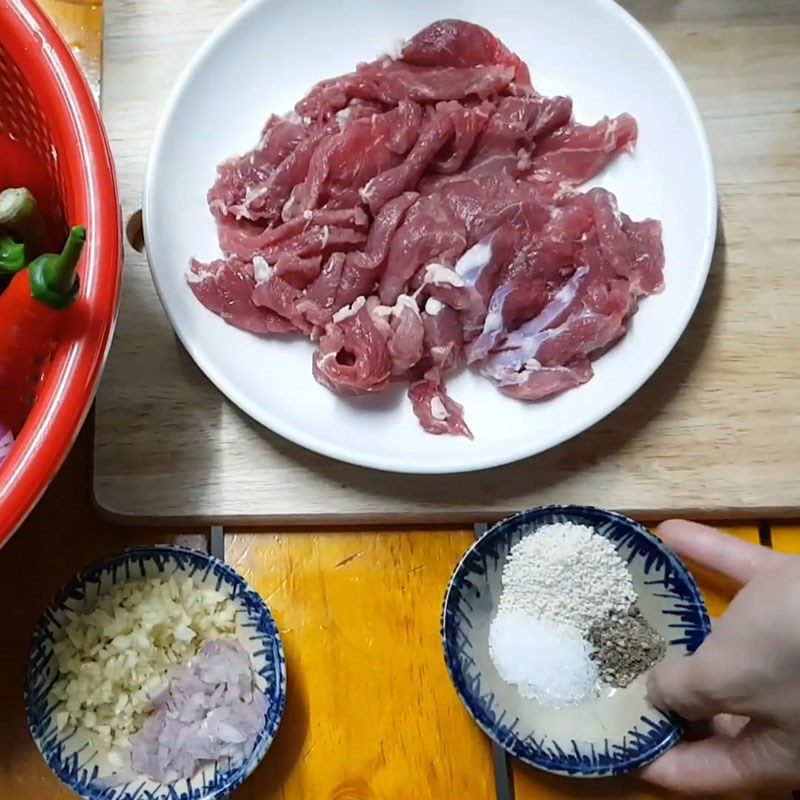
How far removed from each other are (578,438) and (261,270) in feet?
1.52

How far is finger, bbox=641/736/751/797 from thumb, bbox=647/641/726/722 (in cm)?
4

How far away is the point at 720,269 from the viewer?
137cm

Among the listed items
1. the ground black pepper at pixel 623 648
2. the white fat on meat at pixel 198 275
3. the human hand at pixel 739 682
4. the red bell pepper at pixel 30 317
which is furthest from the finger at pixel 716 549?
the red bell pepper at pixel 30 317

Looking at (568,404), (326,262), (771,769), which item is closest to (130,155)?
(326,262)

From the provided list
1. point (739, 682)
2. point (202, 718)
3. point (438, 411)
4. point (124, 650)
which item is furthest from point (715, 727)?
point (124, 650)

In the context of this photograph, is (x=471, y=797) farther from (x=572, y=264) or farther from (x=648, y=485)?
(x=572, y=264)

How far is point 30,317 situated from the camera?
0.97 m

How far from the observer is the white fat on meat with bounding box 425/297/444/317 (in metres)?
1.28

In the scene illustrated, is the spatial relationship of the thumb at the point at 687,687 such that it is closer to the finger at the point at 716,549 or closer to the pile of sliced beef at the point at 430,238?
the finger at the point at 716,549

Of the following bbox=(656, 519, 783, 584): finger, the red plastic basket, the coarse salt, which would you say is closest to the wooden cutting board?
bbox=(656, 519, 783, 584): finger

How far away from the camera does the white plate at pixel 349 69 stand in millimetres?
1266

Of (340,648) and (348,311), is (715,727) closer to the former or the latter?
(340,648)

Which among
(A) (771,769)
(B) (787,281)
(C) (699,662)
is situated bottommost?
(A) (771,769)

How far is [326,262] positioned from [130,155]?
32 cm
